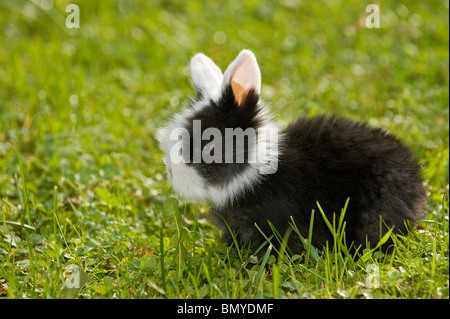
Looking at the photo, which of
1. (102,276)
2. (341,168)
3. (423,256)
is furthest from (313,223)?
(102,276)

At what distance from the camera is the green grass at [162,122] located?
3.58 meters

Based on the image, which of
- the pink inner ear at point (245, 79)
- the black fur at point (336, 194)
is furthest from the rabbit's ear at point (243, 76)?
the black fur at point (336, 194)

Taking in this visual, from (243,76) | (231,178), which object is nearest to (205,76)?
(243,76)

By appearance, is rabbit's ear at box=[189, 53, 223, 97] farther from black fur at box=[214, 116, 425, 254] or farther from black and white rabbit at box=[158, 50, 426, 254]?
black fur at box=[214, 116, 425, 254]

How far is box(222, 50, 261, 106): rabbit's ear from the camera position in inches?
144

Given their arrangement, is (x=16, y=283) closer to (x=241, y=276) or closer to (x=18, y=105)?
(x=241, y=276)

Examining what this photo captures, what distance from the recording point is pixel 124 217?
4555 mm

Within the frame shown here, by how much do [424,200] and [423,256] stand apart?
0.48 m

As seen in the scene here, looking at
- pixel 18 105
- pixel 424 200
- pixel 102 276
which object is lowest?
pixel 102 276

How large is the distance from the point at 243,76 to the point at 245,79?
0.08ft

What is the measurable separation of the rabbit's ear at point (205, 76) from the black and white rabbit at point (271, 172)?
2 cm

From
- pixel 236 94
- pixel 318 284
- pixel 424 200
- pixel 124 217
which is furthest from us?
pixel 124 217

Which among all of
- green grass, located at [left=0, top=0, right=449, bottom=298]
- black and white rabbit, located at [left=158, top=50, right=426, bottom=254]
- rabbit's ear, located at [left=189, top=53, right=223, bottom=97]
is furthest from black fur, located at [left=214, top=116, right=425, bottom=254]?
rabbit's ear, located at [left=189, top=53, right=223, bottom=97]

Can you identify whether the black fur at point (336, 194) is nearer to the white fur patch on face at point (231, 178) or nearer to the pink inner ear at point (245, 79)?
the white fur patch on face at point (231, 178)
